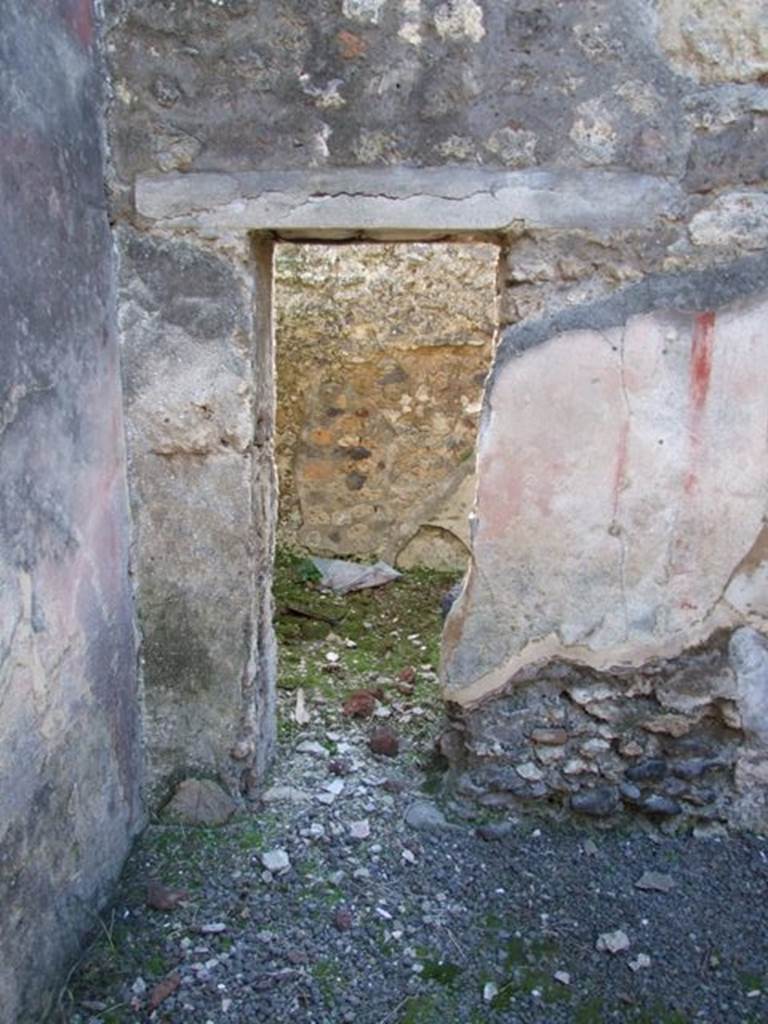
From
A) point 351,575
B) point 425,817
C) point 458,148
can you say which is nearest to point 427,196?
point 458,148

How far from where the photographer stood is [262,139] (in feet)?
7.22

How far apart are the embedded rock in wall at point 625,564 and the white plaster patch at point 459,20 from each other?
71cm

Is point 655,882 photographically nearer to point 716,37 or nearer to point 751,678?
point 751,678

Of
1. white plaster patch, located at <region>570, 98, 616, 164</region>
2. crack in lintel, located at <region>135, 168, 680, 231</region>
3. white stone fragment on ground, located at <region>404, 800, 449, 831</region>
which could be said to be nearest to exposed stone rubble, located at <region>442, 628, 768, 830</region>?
white stone fragment on ground, located at <region>404, 800, 449, 831</region>

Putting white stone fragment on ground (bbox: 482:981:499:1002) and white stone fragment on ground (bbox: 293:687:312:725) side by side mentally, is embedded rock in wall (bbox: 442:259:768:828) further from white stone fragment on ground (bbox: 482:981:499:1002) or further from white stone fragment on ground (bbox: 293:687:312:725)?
white stone fragment on ground (bbox: 293:687:312:725)

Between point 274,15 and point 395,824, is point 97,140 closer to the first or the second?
point 274,15

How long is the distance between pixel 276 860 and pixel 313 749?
52 cm

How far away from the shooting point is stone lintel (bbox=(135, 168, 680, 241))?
7.21 feet

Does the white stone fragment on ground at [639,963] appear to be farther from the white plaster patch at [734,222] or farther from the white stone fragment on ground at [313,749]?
the white plaster patch at [734,222]

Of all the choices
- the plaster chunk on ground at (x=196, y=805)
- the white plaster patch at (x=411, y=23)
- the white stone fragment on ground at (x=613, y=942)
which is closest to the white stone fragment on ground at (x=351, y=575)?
the plaster chunk on ground at (x=196, y=805)

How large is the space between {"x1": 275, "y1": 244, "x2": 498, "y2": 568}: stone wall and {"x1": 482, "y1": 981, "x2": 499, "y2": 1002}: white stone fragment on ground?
2.65 metres

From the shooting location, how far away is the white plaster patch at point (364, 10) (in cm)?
214

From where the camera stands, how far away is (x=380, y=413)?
4461 millimetres

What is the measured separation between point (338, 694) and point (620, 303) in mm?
1766
